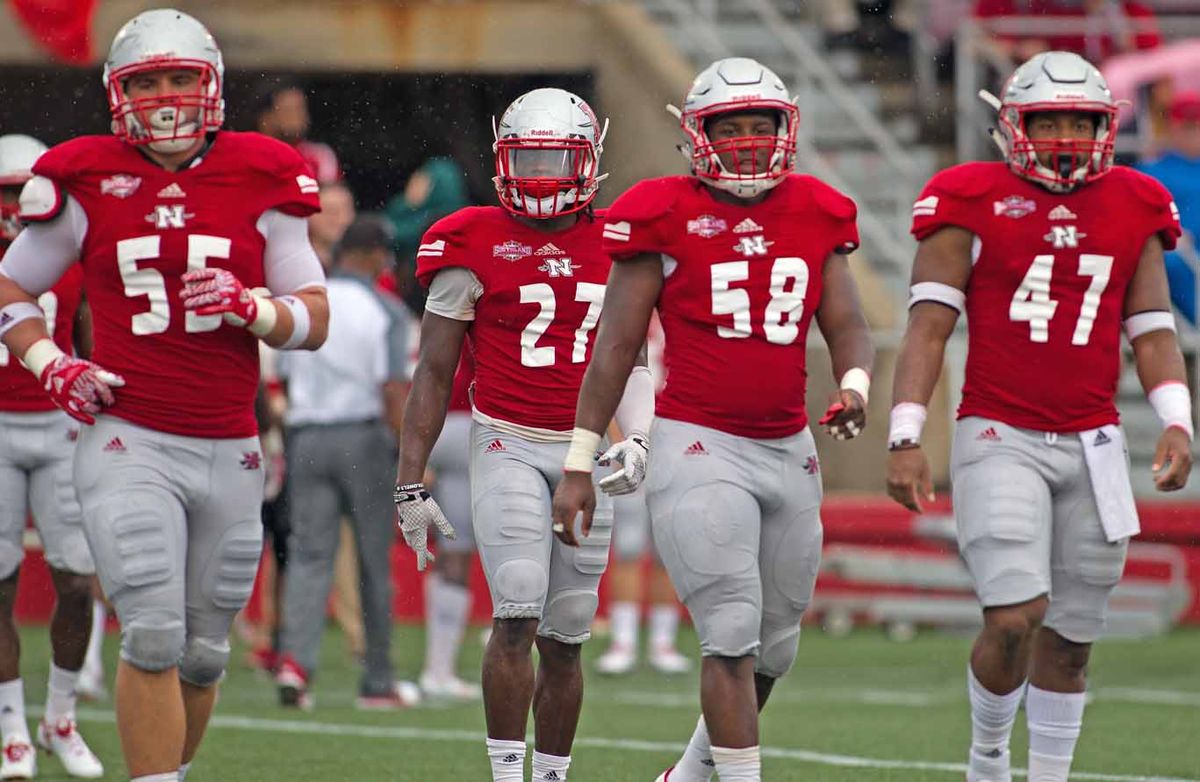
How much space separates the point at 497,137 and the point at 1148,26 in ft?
27.9

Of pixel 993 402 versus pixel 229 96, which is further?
pixel 229 96

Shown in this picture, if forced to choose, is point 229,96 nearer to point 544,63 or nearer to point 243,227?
point 544,63

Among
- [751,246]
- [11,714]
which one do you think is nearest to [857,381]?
[751,246]

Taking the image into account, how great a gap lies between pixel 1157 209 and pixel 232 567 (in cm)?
273

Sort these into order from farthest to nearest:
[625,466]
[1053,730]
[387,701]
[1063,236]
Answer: [387,701] → [1053,730] → [1063,236] → [625,466]

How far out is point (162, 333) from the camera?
562 cm

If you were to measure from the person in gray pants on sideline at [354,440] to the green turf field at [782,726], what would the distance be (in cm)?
50

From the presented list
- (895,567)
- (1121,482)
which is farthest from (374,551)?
(1121,482)

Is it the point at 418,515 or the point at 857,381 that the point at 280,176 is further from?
the point at 857,381

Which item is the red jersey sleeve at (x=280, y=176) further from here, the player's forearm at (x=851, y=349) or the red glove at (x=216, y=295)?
the player's forearm at (x=851, y=349)

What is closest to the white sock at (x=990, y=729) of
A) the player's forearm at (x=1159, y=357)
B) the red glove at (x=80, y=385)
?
the player's forearm at (x=1159, y=357)

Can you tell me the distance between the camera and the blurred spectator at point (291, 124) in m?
11.2

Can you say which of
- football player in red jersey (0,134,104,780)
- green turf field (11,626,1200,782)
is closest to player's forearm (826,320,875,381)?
green turf field (11,626,1200,782)

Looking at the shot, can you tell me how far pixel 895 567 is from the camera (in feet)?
39.4
